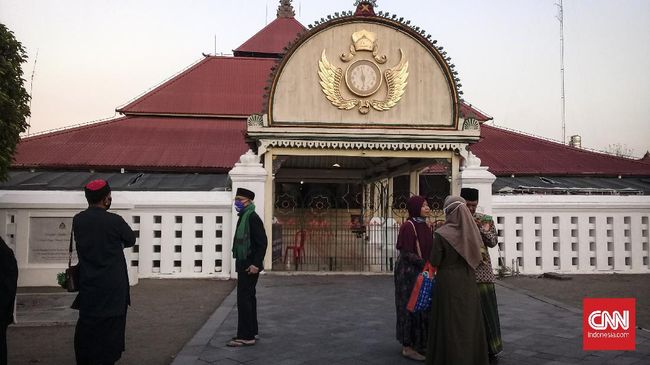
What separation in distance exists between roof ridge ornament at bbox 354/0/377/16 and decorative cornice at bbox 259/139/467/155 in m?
2.95

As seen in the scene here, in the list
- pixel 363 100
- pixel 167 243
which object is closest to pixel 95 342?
pixel 167 243

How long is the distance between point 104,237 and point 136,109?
64.6 ft

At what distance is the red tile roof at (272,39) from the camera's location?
2780cm

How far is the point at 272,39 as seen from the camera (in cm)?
2820

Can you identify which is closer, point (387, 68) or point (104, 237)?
point (104, 237)

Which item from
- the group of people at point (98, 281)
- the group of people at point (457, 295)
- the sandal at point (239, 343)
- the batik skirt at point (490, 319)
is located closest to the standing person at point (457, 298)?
the group of people at point (457, 295)

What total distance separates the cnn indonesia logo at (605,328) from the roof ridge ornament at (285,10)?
2710cm

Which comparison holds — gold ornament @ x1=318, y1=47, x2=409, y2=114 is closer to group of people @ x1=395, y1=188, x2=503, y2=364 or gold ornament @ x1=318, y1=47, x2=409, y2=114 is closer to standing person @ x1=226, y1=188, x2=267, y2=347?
standing person @ x1=226, y1=188, x2=267, y2=347

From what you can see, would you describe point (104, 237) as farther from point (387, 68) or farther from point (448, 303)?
point (387, 68)

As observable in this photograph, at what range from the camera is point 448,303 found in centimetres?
450

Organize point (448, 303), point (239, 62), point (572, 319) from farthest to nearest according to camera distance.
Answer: point (239, 62)
point (572, 319)
point (448, 303)

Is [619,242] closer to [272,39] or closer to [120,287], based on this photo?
[120,287]

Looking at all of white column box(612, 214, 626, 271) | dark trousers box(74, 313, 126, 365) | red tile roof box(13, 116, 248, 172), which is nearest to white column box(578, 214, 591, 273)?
white column box(612, 214, 626, 271)

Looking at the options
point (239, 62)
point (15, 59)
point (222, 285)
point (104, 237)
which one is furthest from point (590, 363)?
point (239, 62)
